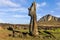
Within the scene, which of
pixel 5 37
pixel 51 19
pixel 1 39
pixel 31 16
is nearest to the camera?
pixel 1 39

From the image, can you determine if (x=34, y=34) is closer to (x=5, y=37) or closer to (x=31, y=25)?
(x=31, y=25)

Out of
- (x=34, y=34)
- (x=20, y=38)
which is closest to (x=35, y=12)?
(x=34, y=34)

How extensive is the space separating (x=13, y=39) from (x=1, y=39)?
4.71 ft

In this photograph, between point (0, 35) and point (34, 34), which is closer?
point (0, 35)

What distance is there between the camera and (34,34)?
27641 millimetres

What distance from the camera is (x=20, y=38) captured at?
990 inches

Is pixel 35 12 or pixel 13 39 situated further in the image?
pixel 35 12

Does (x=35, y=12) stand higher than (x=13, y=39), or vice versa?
(x=35, y=12)

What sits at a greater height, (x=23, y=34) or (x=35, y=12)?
(x=35, y=12)

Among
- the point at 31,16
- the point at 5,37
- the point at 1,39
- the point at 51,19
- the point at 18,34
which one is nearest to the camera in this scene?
the point at 1,39

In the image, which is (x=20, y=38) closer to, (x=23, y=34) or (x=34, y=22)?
(x=23, y=34)

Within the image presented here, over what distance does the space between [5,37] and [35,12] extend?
6.12 meters

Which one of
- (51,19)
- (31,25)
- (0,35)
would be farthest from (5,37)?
(51,19)

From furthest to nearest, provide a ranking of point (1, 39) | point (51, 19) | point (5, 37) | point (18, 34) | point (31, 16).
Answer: point (51, 19)
point (31, 16)
point (18, 34)
point (5, 37)
point (1, 39)
